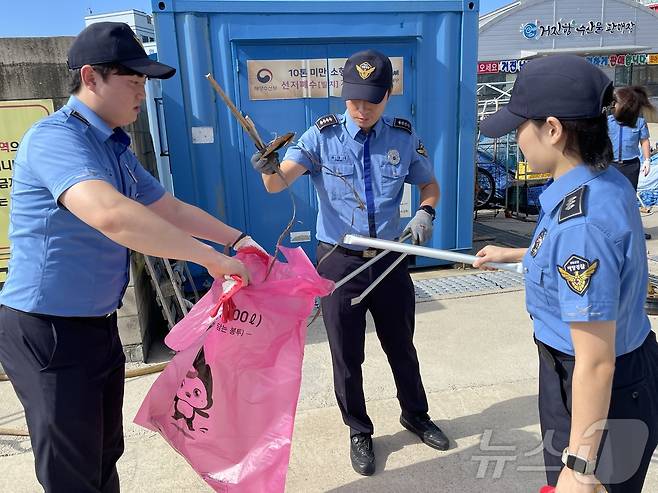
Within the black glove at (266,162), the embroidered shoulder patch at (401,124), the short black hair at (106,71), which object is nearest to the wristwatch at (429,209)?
the embroidered shoulder patch at (401,124)

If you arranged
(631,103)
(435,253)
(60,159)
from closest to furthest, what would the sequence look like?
(60,159)
(435,253)
(631,103)

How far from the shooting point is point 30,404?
165 centimetres

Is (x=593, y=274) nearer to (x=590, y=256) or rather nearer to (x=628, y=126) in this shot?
(x=590, y=256)

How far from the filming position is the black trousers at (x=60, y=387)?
1619 mm

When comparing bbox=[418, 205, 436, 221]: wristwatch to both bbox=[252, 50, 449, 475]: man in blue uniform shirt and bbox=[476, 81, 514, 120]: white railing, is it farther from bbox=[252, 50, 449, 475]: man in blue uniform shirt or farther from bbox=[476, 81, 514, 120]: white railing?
bbox=[476, 81, 514, 120]: white railing

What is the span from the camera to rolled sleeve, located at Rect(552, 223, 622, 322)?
1.18 meters

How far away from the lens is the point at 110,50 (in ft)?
5.16

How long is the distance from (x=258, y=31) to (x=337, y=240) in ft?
9.14

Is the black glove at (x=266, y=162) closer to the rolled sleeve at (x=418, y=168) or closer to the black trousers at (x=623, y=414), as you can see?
the rolled sleeve at (x=418, y=168)

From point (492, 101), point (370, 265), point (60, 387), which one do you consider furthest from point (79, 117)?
point (492, 101)

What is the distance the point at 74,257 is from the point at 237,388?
0.69 m

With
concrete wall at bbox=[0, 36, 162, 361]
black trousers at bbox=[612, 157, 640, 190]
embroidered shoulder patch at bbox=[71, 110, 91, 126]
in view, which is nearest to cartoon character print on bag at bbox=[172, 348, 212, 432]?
embroidered shoulder patch at bbox=[71, 110, 91, 126]

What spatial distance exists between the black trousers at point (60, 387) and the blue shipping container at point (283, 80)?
318 cm

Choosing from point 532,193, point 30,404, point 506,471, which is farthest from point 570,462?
point 532,193
